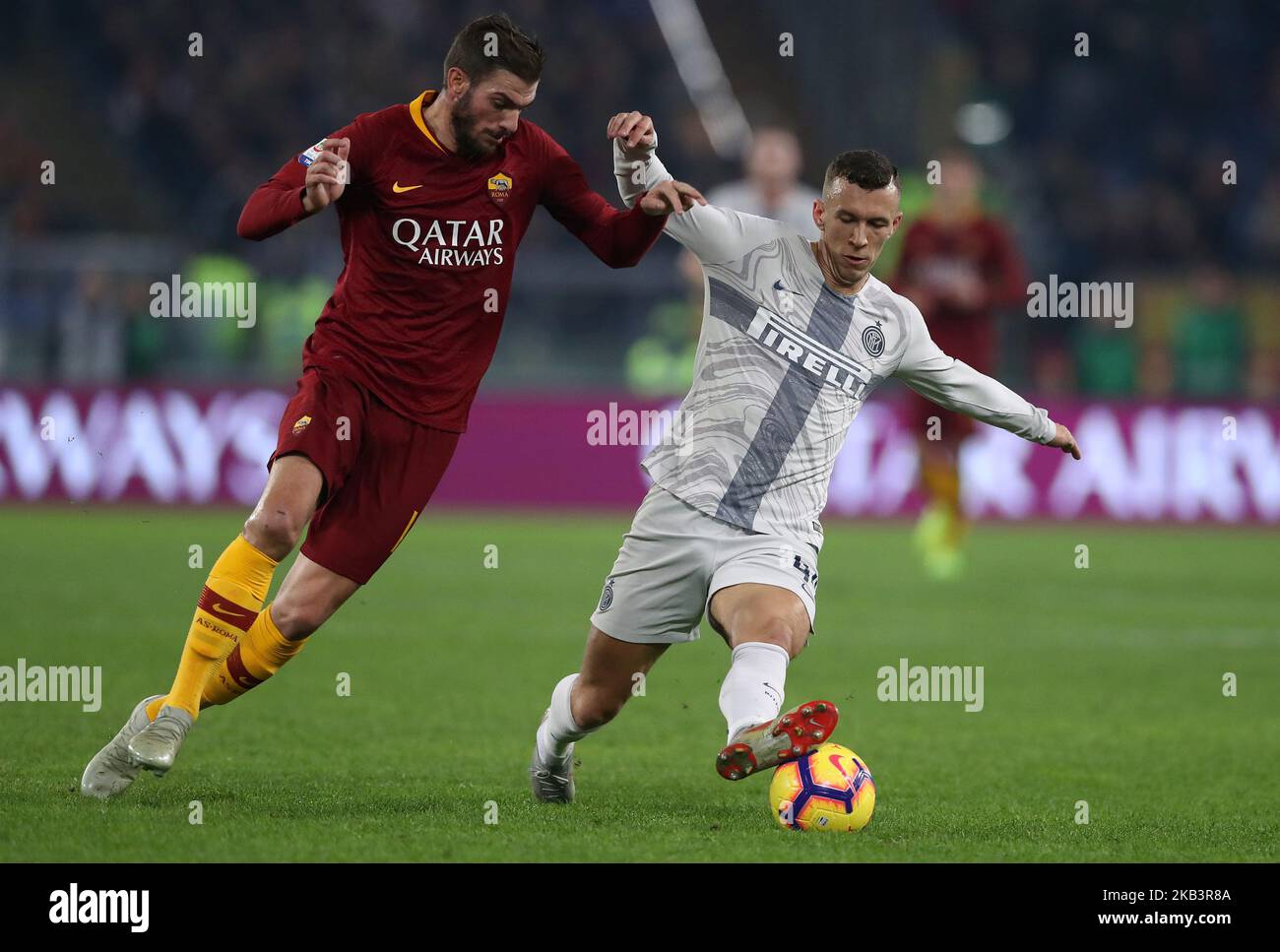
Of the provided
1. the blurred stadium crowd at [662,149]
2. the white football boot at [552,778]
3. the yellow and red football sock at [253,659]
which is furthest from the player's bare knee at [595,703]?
the blurred stadium crowd at [662,149]

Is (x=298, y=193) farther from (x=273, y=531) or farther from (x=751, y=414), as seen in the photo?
(x=751, y=414)

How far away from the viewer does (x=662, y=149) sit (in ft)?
66.1

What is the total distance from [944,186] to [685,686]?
5606 millimetres

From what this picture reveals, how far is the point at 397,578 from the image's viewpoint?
38.4 ft

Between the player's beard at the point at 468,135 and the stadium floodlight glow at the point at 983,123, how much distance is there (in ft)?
55.1

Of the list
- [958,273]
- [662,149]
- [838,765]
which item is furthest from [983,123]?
[838,765]

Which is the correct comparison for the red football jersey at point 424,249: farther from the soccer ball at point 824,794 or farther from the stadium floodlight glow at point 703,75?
the stadium floodlight glow at point 703,75

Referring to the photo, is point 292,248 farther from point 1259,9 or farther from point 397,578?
point 1259,9

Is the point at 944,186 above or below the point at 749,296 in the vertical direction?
above

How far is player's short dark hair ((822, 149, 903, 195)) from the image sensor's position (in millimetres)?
4996

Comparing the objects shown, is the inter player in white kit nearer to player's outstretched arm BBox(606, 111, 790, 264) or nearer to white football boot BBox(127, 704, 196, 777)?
player's outstretched arm BBox(606, 111, 790, 264)

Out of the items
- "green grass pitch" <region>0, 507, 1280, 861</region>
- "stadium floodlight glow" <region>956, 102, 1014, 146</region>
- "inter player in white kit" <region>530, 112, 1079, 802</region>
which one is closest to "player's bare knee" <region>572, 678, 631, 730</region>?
"inter player in white kit" <region>530, 112, 1079, 802</region>

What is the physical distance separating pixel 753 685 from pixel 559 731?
823 millimetres
